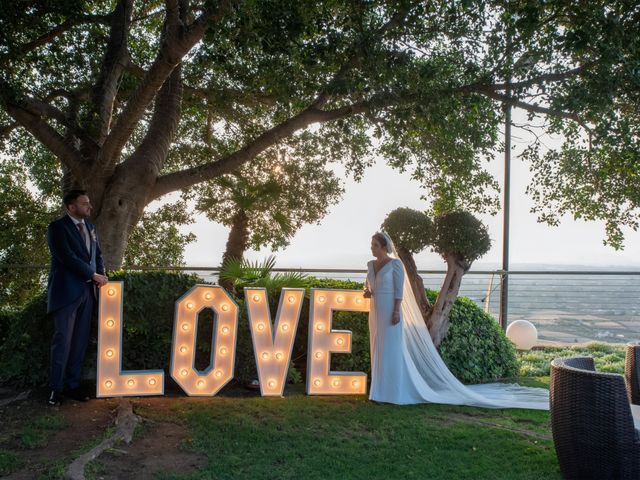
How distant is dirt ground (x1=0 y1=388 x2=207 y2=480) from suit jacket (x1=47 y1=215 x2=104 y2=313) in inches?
42.2

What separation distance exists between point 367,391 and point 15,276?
31.9ft

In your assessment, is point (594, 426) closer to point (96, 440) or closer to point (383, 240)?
point (383, 240)

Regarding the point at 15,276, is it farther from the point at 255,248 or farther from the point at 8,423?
the point at 8,423

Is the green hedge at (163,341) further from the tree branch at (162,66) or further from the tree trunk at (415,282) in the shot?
the tree branch at (162,66)

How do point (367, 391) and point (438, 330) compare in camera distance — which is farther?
point (438, 330)

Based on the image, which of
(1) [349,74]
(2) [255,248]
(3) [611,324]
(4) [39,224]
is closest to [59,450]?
(1) [349,74]

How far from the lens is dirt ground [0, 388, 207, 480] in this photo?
4.11 m

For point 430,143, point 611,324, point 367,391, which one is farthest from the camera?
point 611,324

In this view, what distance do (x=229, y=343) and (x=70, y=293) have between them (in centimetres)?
180

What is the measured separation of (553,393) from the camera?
13.7 ft

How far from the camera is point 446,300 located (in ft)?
25.6

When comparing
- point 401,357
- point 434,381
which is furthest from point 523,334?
point 401,357

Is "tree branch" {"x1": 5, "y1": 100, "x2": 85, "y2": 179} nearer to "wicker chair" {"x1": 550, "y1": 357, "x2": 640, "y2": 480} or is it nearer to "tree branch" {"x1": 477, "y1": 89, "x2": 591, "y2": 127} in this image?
"tree branch" {"x1": 477, "y1": 89, "x2": 591, "y2": 127}

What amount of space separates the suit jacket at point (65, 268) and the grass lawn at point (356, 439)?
1.45m
